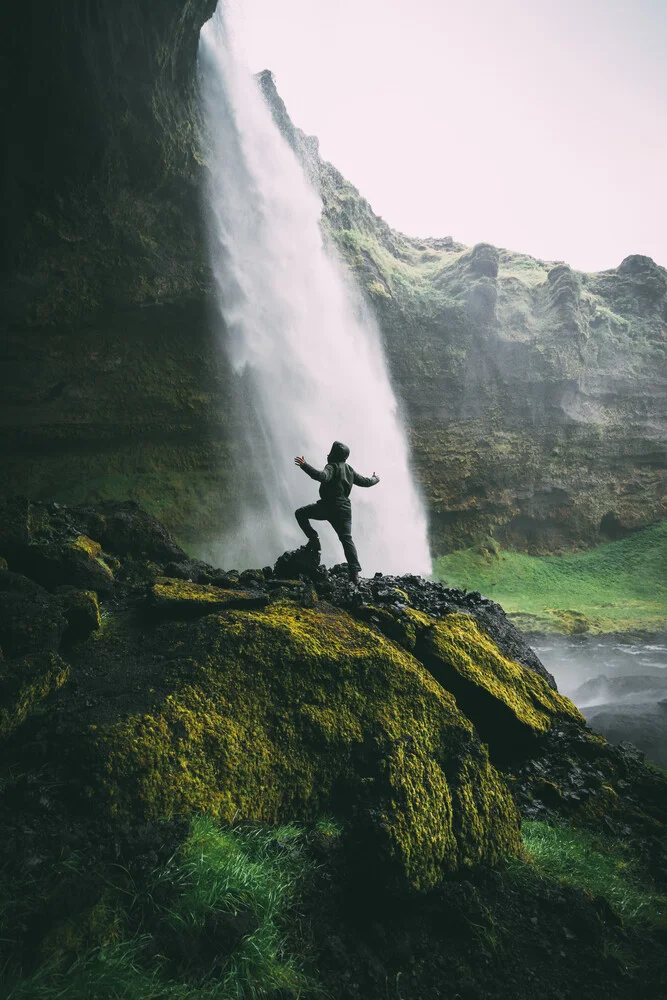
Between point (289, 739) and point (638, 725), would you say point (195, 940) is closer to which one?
point (289, 739)

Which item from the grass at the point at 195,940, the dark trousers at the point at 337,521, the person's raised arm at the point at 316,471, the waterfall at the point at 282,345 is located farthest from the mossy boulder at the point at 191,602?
the waterfall at the point at 282,345

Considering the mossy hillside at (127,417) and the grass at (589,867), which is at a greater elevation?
the mossy hillside at (127,417)

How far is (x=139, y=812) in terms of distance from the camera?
9.53 feet

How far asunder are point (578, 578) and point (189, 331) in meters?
23.1

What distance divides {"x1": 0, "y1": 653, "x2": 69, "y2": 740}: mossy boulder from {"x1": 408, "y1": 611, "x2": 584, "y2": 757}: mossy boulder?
3.30m

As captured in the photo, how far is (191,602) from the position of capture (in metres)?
4.69

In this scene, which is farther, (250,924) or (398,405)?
(398,405)

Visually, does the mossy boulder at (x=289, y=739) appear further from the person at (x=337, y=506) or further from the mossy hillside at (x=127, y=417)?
the mossy hillside at (x=127, y=417)

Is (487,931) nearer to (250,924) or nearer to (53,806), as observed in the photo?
(250,924)

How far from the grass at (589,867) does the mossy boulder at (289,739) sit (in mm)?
263

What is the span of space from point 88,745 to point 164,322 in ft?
65.2

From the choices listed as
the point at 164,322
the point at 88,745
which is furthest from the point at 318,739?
the point at 164,322

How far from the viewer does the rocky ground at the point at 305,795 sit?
241cm

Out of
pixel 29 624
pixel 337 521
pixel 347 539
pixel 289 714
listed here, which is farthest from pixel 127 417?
pixel 289 714
